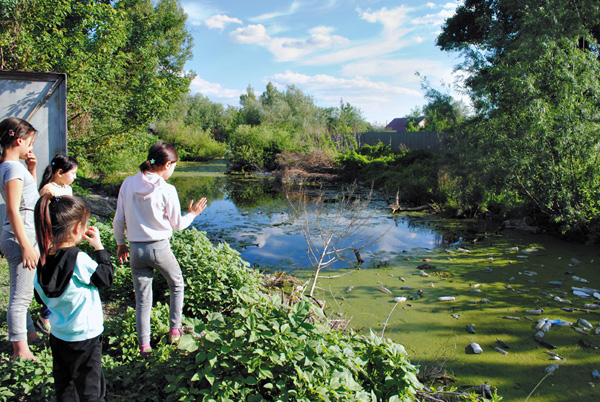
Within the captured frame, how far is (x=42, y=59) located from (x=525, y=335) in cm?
985

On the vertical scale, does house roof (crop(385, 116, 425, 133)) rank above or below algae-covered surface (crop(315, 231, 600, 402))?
above

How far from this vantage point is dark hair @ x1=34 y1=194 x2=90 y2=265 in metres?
2.32

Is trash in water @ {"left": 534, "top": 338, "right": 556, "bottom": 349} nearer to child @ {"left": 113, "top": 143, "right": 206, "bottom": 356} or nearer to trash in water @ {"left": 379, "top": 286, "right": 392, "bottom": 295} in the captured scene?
trash in water @ {"left": 379, "top": 286, "right": 392, "bottom": 295}

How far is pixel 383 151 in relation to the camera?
23.1 metres

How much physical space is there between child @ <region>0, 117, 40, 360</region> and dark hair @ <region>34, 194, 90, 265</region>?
770 millimetres

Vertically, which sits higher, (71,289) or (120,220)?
(120,220)

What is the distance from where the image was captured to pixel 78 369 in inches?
92.5

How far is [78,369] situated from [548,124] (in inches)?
375

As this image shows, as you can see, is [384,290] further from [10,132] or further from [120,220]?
[10,132]

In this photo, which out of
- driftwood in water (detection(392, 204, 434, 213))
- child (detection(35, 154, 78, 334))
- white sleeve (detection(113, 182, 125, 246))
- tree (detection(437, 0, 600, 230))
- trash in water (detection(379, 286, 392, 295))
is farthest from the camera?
driftwood in water (detection(392, 204, 434, 213))

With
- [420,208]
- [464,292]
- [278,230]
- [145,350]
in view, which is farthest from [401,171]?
[145,350]

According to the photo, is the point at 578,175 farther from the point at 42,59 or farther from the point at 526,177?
the point at 42,59

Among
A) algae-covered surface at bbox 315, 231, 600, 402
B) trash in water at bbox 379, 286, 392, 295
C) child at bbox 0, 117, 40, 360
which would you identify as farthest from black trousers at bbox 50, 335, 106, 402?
trash in water at bbox 379, 286, 392, 295

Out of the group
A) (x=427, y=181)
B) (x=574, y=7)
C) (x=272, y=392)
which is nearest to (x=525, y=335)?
(x=272, y=392)
